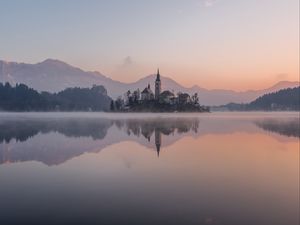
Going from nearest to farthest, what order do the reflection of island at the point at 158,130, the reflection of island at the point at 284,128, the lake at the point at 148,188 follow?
1. the lake at the point at 148,188
2. the reflection of island at the point at 158,130
3. the reflection of island at the point at 284,128

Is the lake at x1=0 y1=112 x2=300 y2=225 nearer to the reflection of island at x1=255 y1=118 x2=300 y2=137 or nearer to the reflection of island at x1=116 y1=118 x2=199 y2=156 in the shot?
the reflection of island at x1=116 y1=118 x2=199 y2=156

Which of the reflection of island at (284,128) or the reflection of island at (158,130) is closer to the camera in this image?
the reflection of island at (158,130)

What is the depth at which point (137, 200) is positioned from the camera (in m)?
13.5

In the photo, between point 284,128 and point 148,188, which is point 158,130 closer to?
point 284,128

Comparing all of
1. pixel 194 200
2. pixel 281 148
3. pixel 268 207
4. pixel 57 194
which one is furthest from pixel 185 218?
pixel 281 148

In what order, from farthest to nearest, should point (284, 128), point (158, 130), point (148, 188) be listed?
point (284, 128) → point (158, 130) → point (148, 188)

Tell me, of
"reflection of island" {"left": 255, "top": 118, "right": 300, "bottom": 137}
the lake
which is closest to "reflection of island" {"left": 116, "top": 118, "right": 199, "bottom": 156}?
the lake

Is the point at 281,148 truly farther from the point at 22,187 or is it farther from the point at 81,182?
the point at 22,187

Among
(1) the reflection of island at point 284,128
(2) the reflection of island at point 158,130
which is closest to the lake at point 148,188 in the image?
(2) the reflection of island at point 158,130

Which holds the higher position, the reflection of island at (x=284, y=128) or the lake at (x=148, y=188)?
the reflection of island at (x=284, y=128)

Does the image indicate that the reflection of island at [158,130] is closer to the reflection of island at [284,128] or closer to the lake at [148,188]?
the lake at [148,188]

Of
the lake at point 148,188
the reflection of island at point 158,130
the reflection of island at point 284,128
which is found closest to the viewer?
the lake at point 148,188

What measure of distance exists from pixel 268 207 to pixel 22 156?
1819 cm

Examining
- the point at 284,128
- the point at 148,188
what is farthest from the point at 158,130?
the point at 148,188
